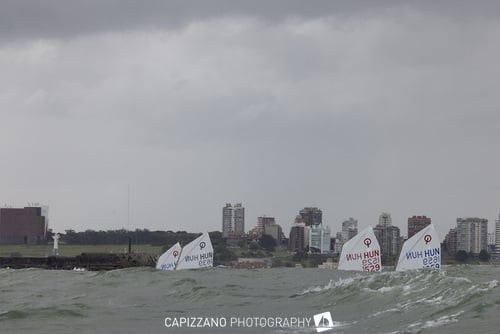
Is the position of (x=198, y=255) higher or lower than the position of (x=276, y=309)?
higher

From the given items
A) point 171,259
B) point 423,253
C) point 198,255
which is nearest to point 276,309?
point 423,253

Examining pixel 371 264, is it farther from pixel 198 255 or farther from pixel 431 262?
pixel 198 255

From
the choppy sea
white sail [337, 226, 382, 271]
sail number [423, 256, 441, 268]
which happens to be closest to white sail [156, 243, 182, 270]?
white sail [337, 226, 382, 271]

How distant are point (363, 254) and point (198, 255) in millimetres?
21924

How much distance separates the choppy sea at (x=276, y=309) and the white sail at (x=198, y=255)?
1492 inches

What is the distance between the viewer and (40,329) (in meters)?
31.2

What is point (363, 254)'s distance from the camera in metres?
67.2

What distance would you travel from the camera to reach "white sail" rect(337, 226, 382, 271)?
218 ft

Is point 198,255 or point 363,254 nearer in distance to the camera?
point 363,254

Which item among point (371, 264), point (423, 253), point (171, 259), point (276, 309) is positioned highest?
point (423, 253)

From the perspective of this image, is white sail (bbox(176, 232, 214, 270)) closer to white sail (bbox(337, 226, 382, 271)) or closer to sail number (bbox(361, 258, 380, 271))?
white sail (bbox(337, 226, 382, 271))

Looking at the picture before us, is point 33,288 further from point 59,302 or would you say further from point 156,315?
point 156,315

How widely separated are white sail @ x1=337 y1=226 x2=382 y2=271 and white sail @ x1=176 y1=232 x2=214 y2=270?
19556 millimetres

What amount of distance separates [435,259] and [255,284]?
1252 centimetres
